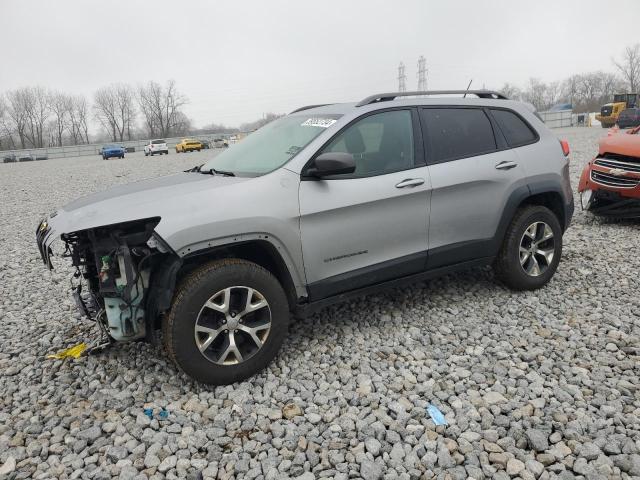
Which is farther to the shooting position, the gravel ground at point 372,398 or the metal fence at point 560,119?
the metal fence at point 560,119

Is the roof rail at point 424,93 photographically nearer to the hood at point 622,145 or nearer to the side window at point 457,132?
the side window at point 457,132

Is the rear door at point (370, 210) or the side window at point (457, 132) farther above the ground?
the side window at point (457, 132)

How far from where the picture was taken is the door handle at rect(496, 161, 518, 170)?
4.25 meters

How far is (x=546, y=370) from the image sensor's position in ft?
10.8

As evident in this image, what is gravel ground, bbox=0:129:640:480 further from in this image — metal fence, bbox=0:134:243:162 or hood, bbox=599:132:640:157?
metal fence, bbox=0:134:243:162

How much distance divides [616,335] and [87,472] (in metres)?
3.76

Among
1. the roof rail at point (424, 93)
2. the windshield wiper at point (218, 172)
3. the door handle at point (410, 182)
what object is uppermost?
the roof rail at point (424, 93)

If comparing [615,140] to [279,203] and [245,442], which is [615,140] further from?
[245,442]

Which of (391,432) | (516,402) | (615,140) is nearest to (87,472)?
(391,432)

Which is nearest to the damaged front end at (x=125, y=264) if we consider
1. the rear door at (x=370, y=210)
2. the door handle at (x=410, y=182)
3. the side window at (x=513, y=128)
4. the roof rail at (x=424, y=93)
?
the rear door at (x=370, y=210)

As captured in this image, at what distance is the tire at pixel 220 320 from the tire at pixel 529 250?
2276 mm

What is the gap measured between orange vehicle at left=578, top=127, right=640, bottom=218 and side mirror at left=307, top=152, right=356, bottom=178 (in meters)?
5.52

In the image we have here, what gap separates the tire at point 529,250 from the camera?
4418 millimetres

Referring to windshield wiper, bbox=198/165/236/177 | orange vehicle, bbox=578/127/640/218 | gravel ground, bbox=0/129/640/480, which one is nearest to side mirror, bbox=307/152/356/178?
windshield wiper, bbox=198/165/236/177
